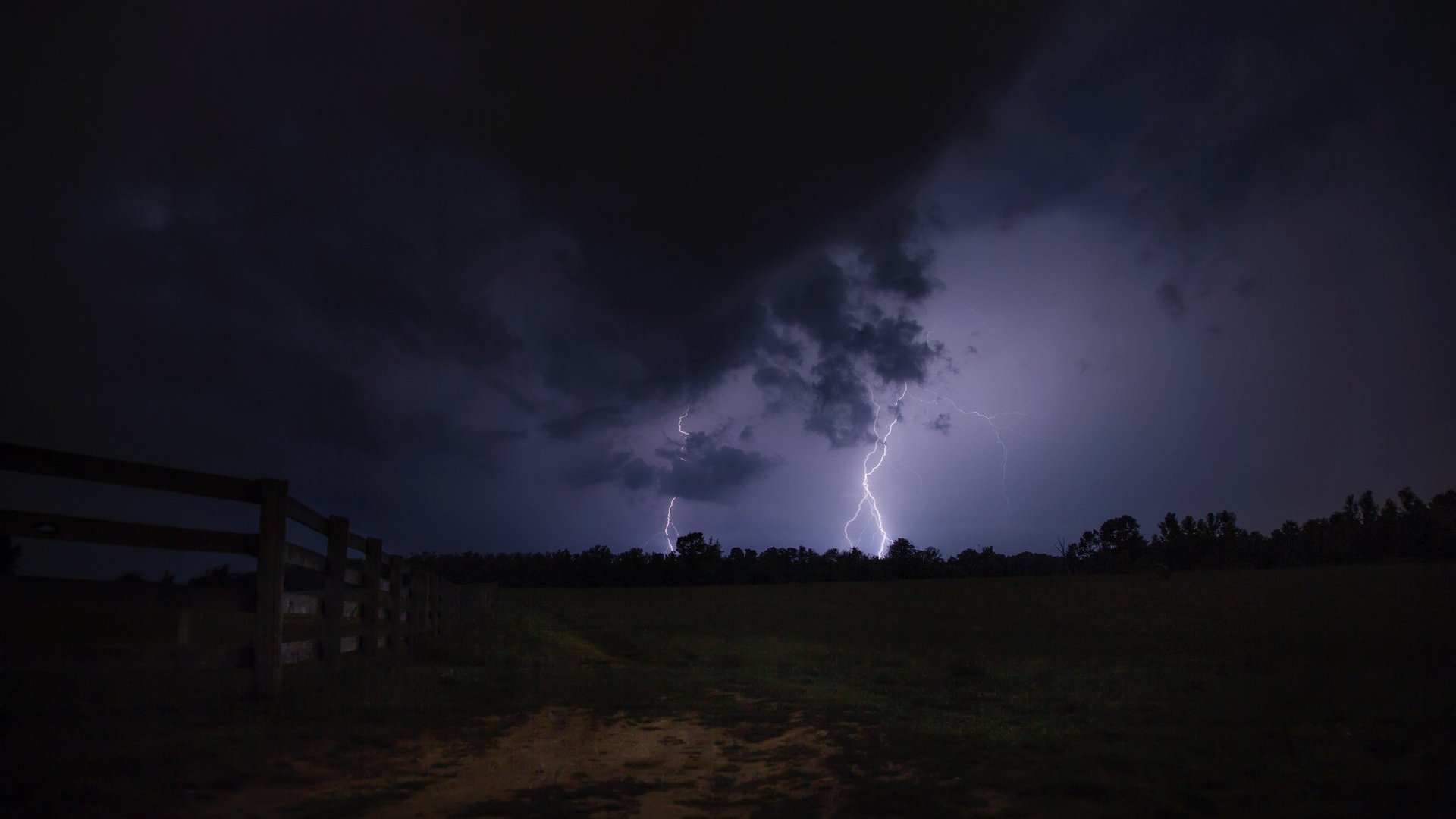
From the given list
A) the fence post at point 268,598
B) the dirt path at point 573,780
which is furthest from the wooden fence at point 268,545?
the dirt path at point 573,780

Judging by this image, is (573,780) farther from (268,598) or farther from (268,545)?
(268,545)

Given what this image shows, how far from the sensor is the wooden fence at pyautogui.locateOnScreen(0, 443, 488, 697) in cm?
384

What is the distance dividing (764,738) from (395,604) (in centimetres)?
553

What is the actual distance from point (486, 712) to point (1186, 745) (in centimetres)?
481

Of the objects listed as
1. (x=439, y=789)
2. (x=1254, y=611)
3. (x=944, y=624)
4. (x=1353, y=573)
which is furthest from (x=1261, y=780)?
(x=1353, y=573)

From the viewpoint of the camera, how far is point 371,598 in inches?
304

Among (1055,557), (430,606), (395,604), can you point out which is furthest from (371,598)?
(1055,557)

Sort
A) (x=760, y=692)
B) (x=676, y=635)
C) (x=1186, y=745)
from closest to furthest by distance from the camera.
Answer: (x=1186, y=745), (x=760, y=692), (x=676, y=635)

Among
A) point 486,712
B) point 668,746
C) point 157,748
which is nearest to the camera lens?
point 157,748

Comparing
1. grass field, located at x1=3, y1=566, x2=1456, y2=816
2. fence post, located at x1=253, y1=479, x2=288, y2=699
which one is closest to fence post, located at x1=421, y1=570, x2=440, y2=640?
grass field, located at x1=3, y1=566, x2=1456, y2=816

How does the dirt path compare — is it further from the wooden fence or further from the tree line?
the tree line

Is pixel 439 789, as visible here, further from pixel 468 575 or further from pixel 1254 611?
pixel 468 575

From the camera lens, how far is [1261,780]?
12.0 feet

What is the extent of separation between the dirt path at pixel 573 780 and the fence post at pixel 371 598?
2984 mm
